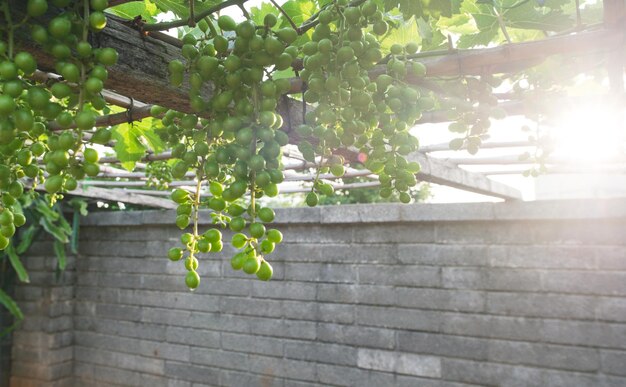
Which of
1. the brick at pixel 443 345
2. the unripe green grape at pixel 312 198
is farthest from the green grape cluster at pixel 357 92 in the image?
the brick at pixel 443 345

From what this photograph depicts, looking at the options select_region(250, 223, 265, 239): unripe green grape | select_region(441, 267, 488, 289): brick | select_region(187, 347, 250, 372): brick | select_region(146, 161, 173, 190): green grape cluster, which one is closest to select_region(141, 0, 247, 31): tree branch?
select_region(250, 223, 265, 239): unripe green grape

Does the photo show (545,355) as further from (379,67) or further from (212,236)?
(212,236)

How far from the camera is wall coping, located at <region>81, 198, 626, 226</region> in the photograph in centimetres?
284

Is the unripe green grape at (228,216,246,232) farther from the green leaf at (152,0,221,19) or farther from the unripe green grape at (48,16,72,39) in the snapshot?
the green leaf at (152,0,221,19)

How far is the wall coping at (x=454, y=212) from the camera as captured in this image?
9.32 ft

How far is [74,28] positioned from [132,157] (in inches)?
49.3

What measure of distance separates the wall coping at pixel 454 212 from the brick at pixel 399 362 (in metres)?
0.86

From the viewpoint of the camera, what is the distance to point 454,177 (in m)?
2.86

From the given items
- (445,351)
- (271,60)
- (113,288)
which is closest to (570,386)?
(445,351)

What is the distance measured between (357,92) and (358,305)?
9.36 feet

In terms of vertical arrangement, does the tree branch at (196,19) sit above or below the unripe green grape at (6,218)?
above

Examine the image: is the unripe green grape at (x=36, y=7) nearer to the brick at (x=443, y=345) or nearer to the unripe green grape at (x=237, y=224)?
the unripe green grape at (x=237, y=224)

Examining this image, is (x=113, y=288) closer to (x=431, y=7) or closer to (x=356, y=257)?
(x=356, y=257)

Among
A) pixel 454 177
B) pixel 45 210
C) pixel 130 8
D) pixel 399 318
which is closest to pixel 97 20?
pixel 130 8
